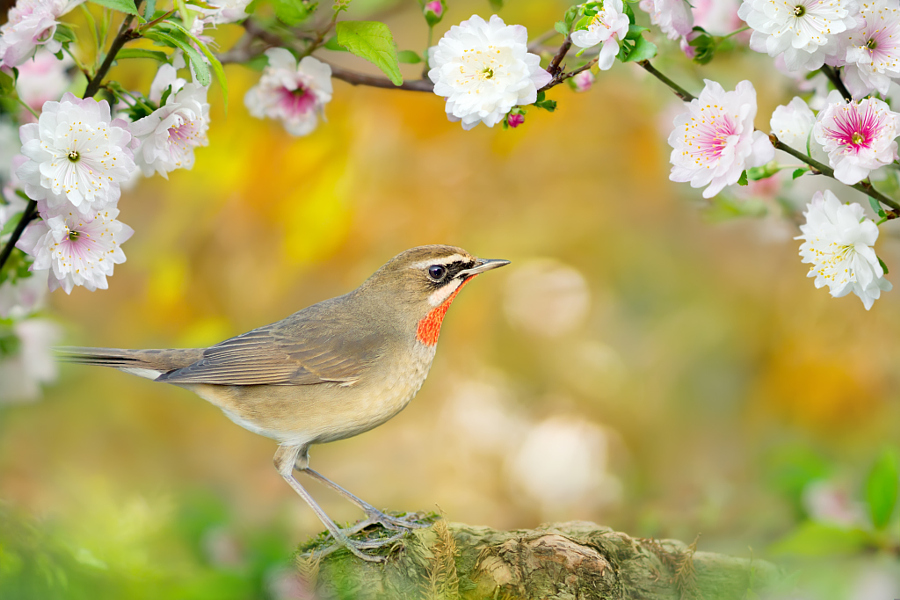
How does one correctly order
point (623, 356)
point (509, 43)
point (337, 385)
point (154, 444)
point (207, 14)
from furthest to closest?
point (623, 356), point (154, 444), point (337, 385), point (207, 14), point (509, 43)

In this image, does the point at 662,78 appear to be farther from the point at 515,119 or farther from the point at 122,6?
the point at 122,6

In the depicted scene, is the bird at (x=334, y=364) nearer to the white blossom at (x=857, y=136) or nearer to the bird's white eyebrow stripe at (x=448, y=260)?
the bird's white eyebrow stripe at (x=448, y=260)

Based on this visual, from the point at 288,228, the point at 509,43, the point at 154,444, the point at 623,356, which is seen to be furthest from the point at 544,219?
the point at 509,43

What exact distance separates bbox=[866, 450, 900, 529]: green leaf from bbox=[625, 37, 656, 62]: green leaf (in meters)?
2.10

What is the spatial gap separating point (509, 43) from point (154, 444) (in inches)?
193

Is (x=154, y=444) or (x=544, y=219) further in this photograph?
(x=544, y=219)

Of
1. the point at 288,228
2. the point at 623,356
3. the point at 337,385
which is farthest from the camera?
the point at 623,356

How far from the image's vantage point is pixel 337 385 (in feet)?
8.96

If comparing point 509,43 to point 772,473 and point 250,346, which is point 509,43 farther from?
point 772,473

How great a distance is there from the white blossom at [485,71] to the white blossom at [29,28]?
3.31ft

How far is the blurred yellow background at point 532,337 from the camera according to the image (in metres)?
5.82

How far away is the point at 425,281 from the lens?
9.24ft

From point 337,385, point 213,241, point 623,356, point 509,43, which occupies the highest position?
point 509,43

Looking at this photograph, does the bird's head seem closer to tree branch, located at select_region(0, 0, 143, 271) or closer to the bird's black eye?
the bird's black eye
